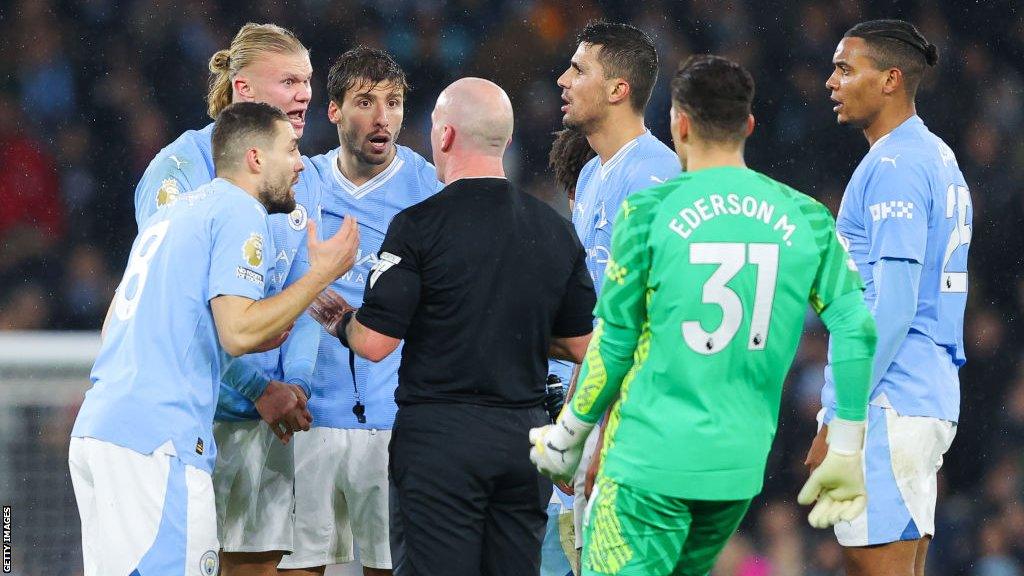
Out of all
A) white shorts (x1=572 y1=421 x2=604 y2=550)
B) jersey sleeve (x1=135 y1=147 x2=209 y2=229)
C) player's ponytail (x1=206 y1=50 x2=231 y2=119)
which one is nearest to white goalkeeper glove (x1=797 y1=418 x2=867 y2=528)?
white shorts (x1=572 y1=421 x2=604 y2=550)

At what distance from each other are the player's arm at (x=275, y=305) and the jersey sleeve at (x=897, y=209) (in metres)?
1.66

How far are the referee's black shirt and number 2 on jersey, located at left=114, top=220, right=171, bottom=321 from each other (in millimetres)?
602

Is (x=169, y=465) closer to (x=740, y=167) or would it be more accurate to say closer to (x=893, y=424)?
(x=740, y=167)

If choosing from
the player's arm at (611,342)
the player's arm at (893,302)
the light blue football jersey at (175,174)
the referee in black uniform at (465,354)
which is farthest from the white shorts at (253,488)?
the player's arm at (893,302)

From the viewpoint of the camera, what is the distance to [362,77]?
190 inches

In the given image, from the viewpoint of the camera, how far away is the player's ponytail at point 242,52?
181 inches

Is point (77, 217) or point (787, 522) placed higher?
point (77, 217)

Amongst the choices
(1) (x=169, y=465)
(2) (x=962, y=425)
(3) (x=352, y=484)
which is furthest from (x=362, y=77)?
(2) (x=962, y=425)

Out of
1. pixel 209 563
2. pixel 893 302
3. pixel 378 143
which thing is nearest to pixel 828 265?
pixel 893 302

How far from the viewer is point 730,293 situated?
2.86 m

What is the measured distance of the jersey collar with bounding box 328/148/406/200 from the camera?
15.5 ft

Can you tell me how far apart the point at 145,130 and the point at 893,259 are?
525 centimetres

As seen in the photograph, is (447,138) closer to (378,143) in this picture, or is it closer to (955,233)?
(378,143)

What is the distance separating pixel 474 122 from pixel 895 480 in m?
1.76
